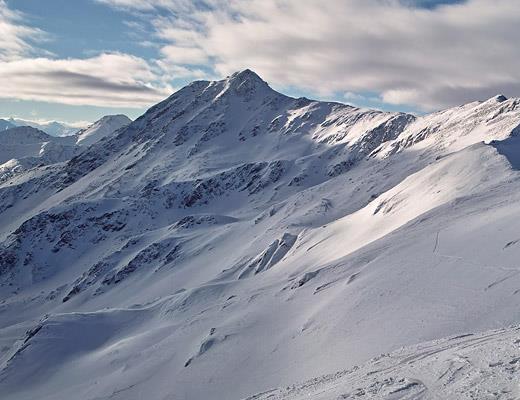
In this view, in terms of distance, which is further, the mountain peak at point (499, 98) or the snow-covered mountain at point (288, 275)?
the mountain peak at point (499, 98)

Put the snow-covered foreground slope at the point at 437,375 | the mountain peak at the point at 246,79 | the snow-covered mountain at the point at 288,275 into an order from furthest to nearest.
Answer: the mountain peak at the point at 246,79 < the snow-covered mountain at the point at 288,275 < the snow-covered foreground slope at the point at 437,375

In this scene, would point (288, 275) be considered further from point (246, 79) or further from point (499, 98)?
point (246, 79)

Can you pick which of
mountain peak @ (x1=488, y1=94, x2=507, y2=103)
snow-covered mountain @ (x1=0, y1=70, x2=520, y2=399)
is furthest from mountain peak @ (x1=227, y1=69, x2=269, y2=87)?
mountain peak @ (x1=488, y1=94, x2=507, y2=103)

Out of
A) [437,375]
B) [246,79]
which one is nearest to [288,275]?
[437,375]

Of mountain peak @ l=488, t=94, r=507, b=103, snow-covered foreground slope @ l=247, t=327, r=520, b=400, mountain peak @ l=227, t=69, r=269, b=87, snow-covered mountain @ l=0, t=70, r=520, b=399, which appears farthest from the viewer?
mountain peak @ l=227, t=69, r=269, b=87

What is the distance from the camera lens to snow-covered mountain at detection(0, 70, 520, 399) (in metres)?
22.4

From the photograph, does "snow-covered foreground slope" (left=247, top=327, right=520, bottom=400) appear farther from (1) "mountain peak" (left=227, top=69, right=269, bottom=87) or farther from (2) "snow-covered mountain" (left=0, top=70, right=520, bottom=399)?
(1) "mountain peak" (left=227, top=69, right=269, bottom=87)

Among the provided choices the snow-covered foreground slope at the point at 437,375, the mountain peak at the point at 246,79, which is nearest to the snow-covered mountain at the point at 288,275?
the snow-covered foreground slope at the point at 437,375

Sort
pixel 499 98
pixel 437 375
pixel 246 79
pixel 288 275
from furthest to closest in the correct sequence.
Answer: pixel 246 79, pixel 499 98, pixel 288 275, pixel 437 375

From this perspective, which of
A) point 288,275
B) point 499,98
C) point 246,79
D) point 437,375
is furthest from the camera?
point 246,79

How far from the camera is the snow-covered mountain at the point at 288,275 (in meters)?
22.4

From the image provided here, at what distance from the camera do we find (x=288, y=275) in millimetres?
45000

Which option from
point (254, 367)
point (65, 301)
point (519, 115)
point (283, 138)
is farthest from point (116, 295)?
point (283, 138)

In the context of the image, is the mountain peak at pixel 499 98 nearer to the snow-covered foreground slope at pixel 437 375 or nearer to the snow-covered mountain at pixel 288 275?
the snow-covered mountain at pixel 288 275
